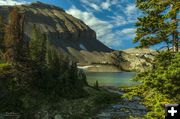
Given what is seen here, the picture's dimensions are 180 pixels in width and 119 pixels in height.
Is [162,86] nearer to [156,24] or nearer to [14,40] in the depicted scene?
[156,24]

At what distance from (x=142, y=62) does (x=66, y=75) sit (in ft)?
220

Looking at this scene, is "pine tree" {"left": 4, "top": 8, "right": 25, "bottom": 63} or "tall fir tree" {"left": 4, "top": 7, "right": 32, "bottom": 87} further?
"pine tree" {"left": 4, "top": 8, "right": 25, "bottom": 63}

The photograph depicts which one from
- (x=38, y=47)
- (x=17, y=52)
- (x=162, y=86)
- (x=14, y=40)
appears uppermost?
(x=14, y=40)

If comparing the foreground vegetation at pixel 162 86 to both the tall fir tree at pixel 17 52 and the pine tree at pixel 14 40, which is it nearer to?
the tall fir tree at pixel 17 52

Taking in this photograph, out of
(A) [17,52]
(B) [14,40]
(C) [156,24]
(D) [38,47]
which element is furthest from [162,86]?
(D) [38,47]

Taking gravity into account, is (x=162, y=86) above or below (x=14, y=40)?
below

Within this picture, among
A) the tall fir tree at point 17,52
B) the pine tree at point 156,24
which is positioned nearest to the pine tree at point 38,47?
the tall fir tree at point 17,52

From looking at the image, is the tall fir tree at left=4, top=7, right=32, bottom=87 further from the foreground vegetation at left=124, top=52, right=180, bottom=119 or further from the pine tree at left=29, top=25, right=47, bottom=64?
the foreground vegetation at left=124, top=52, right=180, bottom=119

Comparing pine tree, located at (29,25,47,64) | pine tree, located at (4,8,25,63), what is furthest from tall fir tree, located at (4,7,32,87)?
pine tree, located at (29,25,47,64)

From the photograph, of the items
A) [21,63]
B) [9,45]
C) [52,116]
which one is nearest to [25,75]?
[21,63]

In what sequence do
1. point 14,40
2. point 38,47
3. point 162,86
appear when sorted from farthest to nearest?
point 38,47, point 14,40, point 162,86

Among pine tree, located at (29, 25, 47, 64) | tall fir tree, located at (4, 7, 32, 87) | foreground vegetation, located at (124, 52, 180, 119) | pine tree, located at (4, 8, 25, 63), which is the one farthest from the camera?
pine tree, located at (29, 25, 47, 64)

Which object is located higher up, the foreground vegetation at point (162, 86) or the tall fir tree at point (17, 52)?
the tall fir tree at point (17, 52)

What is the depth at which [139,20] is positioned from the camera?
19.9 metres
